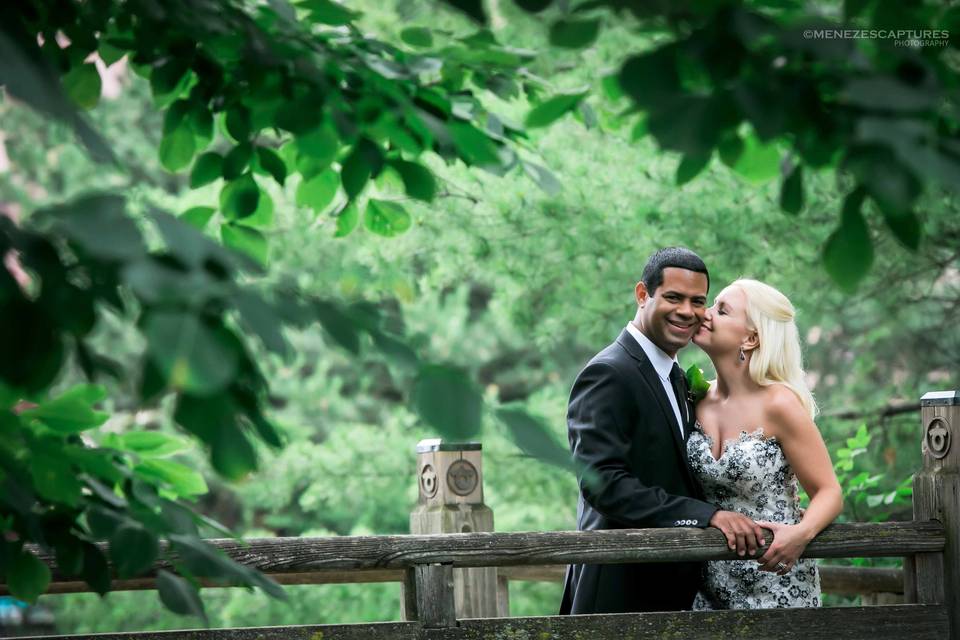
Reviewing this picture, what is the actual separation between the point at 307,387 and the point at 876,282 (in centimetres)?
651

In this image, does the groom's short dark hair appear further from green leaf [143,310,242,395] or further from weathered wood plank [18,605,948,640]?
green leaf [143,310,242,395]

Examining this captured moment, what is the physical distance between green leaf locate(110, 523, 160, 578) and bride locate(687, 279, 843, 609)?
2532 millimetres

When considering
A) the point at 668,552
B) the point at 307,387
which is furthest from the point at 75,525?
the point at 307,387

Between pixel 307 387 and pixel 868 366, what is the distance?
230 inches

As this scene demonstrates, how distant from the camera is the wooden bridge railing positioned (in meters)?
3.51

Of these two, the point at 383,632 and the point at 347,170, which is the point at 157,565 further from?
the point at 347,170

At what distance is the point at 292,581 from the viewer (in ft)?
18.3

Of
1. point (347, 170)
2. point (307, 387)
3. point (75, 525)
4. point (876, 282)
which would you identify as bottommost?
point (75, 525)

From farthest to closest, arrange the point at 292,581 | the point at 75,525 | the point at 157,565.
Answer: the point at 292,581
the point at 157,565
the point at 75,525

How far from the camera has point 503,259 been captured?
24.5 feet

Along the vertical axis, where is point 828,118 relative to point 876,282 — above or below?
below

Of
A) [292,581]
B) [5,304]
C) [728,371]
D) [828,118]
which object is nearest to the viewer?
[5,304]

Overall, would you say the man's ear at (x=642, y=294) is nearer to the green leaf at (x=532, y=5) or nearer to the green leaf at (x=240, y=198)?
the green leaf at (x=240, y=198)

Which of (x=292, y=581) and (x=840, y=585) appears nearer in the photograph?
(x=292, y=581)
